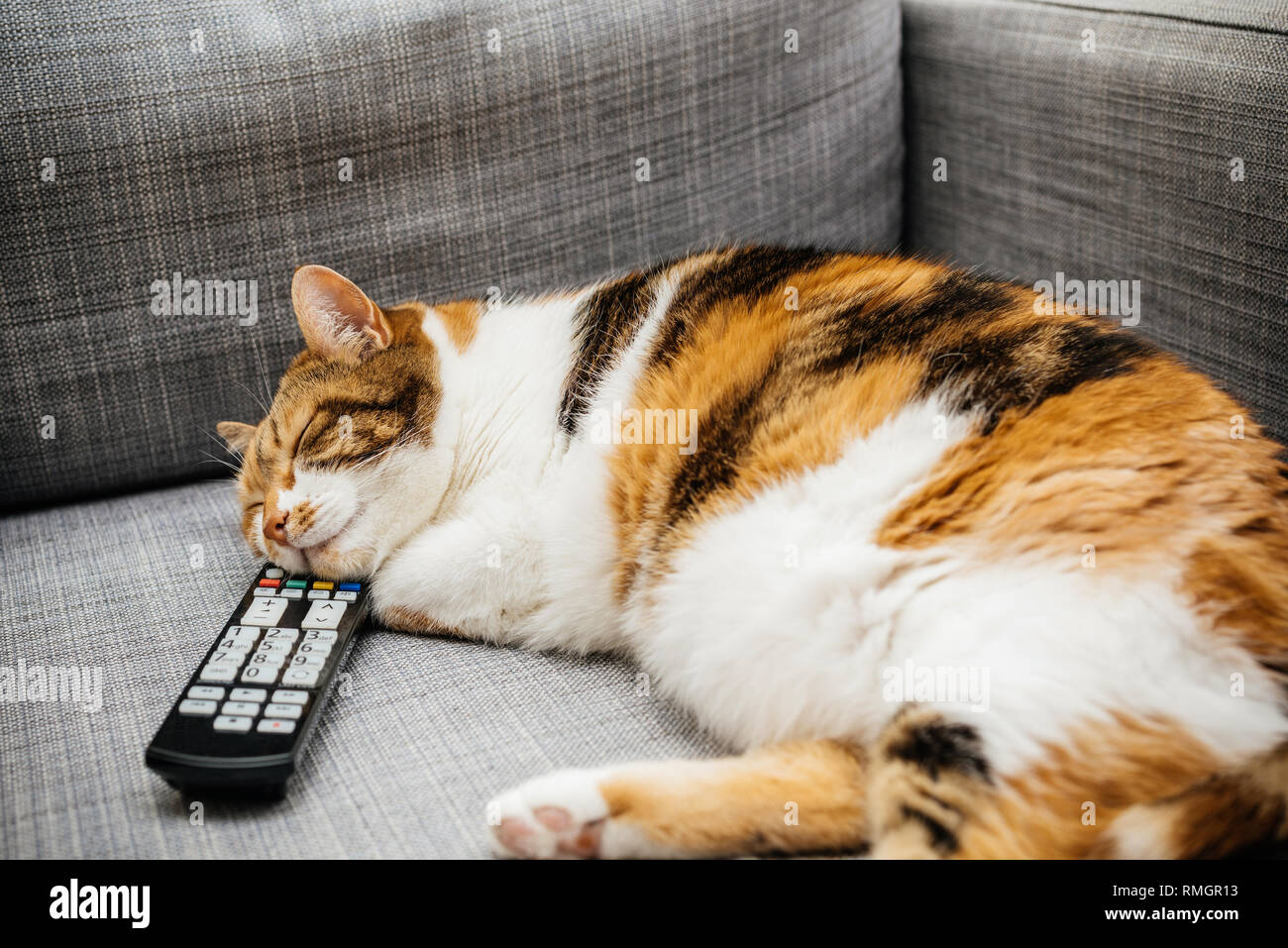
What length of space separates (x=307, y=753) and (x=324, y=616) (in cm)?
18

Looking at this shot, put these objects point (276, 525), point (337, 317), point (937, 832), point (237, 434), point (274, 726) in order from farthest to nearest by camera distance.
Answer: point (237, 434), point (337, 317), point (276, 525), point (274, 726), point (937, 832)

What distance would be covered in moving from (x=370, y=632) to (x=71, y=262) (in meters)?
0.64

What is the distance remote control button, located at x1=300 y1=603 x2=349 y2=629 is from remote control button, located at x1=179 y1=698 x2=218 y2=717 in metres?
0.15

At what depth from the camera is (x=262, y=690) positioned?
878mm

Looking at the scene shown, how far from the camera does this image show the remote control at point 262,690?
80 cm

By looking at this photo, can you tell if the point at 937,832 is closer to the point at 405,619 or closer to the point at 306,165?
the point at 405,619

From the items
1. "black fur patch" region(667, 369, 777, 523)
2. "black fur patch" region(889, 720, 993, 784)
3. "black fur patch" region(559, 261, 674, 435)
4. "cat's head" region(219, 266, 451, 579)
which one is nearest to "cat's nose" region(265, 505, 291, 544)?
"cat's head" region(219, 266, 451, 579)

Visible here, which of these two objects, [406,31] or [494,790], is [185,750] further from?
[406,31]

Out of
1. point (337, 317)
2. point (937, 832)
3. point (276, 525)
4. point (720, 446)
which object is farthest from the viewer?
point (337, 317)

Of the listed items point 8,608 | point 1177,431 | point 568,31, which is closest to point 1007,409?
point 1177,431

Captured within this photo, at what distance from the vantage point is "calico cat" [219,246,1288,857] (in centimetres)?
70

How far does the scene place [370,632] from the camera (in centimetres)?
107

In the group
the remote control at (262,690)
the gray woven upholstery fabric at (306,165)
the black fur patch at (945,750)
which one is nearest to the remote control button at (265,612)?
the remote control at (262,690)

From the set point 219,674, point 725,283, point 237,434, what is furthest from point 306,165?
point 219,674
